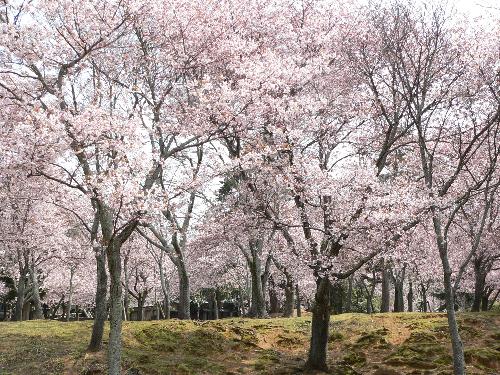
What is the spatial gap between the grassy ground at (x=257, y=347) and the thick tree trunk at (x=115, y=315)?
9.10 feet

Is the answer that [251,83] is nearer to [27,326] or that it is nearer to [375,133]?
[375,133]

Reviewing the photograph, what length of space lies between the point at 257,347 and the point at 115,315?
8.22 metres

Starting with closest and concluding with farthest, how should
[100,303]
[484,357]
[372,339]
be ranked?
[100,303], [484,357], [372,339]

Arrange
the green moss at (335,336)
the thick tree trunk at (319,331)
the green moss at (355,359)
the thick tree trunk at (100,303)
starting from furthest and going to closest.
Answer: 1. the green moss at (335,336)
2. the green moss at (355,359)
3. the thick tree trunk at (319,331)
4. the thick tree trunk at (100,303)

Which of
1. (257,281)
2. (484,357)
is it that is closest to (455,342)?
(484,357)

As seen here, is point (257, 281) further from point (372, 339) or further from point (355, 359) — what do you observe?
point (355, 359)

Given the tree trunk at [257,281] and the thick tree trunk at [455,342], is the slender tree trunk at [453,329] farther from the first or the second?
the tree trunk at [257,281]

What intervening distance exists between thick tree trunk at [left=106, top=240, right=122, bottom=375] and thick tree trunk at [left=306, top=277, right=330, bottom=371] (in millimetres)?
6244

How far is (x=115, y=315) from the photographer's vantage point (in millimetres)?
11867

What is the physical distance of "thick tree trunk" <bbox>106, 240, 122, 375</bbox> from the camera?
11580 millimetres

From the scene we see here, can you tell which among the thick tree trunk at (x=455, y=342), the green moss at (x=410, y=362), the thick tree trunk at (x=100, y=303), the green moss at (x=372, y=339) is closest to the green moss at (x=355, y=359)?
the green moss at (x=410, y=362)

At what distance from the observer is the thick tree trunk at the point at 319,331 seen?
49.6ft

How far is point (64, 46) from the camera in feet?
43.3

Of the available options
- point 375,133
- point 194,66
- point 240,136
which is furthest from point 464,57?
point 194,66
